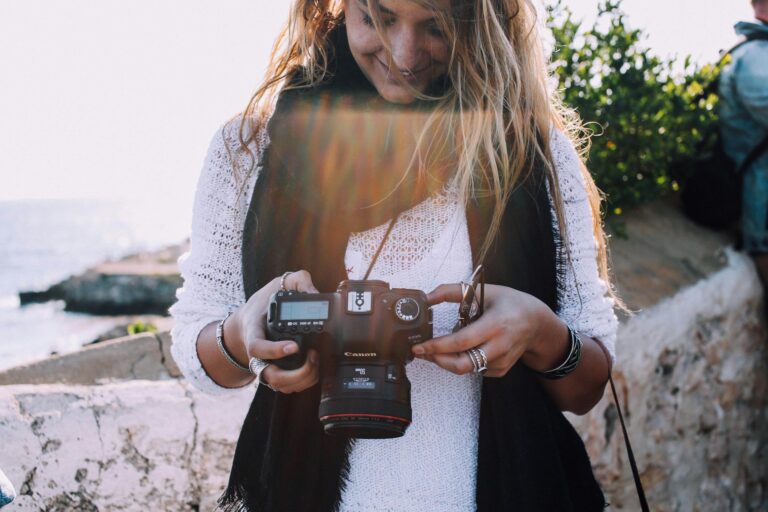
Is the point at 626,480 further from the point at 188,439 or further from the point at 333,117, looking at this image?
the point at 333,117

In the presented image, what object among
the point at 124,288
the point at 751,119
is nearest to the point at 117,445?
the point at 751,119

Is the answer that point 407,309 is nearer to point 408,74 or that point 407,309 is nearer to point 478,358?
point 478,358

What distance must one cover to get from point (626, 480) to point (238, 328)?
2093 mm

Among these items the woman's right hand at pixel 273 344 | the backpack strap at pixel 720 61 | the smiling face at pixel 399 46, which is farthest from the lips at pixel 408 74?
the backpack strap at pixel 720 61

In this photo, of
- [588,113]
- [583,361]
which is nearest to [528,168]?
[583,361]

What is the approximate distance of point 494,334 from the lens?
1291 millimetres

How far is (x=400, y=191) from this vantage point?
152 cm

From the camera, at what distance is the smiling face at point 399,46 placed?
1582 mm

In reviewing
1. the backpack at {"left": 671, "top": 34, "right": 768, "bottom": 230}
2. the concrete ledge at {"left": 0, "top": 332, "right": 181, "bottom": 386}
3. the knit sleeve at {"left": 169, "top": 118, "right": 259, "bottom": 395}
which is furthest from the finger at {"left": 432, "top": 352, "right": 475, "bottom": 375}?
the backpack at {"left": 671, "top": 34, "right": 768, "bottom": 230}

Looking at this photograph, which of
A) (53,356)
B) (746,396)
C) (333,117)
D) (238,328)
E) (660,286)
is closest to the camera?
(238,328)

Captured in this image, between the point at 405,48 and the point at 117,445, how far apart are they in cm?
132

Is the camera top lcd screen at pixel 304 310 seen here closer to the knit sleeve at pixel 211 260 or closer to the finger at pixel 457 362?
the finger at pixel 457 362

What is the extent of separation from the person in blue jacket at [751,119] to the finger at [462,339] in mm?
2868

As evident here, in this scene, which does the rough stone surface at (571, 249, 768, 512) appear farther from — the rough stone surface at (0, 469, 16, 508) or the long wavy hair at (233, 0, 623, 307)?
the rough stone surface at (0, 469, 16, 508)
